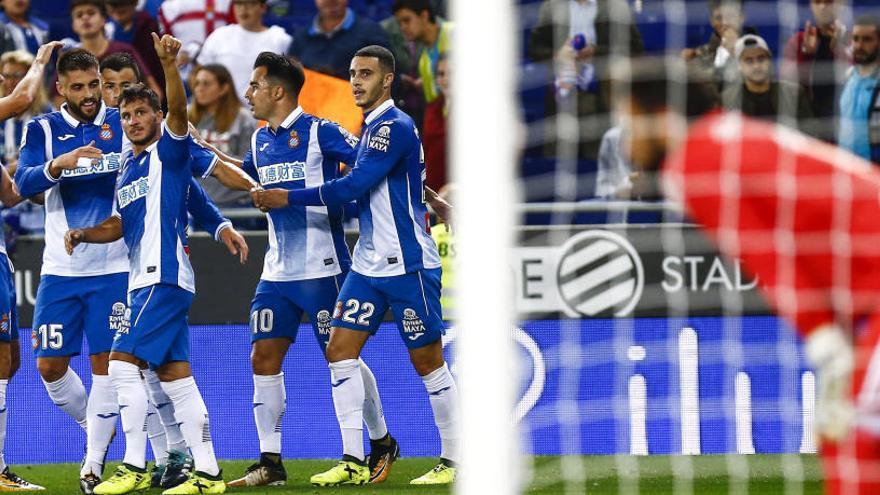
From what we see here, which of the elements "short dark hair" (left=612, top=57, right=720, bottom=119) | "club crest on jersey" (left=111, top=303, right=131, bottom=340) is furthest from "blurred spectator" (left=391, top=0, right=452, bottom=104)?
"short dark hair" (left=612, top=57, right=720, bottom=119)

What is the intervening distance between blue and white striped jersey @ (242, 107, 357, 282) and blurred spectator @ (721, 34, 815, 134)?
6.39ft

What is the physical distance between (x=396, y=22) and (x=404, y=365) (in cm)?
280

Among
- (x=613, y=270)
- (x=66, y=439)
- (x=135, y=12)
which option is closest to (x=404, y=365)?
(x=613, y=270)

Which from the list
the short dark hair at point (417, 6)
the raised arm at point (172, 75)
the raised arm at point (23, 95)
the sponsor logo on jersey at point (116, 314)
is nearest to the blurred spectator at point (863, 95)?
the short dark hair at point (417, 6)

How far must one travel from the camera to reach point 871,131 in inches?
334

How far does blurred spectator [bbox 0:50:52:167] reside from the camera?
9.04m

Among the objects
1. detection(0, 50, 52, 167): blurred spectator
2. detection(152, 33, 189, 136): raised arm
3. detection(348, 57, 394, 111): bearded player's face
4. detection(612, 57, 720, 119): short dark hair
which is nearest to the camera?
detection(612, 57, 720, 119): short dark hair

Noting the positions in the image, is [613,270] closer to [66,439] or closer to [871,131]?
[871,131]

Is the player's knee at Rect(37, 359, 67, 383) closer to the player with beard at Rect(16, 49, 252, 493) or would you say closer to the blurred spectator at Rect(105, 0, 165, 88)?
the player with beard at Rect(16, 49, 252, 493)

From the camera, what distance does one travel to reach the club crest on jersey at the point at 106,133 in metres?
7.45

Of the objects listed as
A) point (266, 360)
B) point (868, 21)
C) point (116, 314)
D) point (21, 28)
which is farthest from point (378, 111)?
point (21, 28)

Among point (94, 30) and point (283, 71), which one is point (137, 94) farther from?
point (94, 30)

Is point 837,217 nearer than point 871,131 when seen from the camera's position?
Yes

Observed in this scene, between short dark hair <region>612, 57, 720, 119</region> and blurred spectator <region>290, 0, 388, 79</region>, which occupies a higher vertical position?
blurred spectator <region>290, 0, 388, 79</region>
